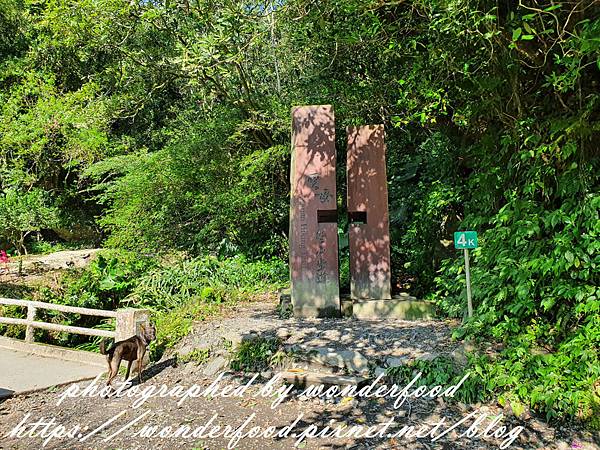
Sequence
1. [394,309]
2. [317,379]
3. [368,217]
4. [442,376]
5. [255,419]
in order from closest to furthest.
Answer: [255,419] < [442,376] < [317,379] < [394,309] < [368,217]

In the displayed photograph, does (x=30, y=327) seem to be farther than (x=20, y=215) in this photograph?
No

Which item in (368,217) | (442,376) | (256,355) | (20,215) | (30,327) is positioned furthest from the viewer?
(20,215)

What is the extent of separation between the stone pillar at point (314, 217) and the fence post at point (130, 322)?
6.30ft

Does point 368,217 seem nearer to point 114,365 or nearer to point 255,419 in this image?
point 255,419

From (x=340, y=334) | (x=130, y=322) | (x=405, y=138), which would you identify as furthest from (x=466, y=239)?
(x=405, y=138)

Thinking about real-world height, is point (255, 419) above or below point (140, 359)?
below

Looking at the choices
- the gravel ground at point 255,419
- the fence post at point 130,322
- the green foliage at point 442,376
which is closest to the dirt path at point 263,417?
the gravel ground at point 255,419

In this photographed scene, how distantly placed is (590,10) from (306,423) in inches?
170

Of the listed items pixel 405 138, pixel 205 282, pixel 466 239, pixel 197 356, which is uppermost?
pixel 405 138

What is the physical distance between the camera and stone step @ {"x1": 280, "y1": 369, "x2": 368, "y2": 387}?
166 inches

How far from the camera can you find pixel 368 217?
666 centimetres

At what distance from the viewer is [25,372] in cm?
562

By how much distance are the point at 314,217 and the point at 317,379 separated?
257cm

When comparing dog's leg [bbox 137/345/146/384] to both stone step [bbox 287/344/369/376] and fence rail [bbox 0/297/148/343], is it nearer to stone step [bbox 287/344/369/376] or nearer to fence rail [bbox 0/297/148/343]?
fence rail [bbox 0/297/148/343]
